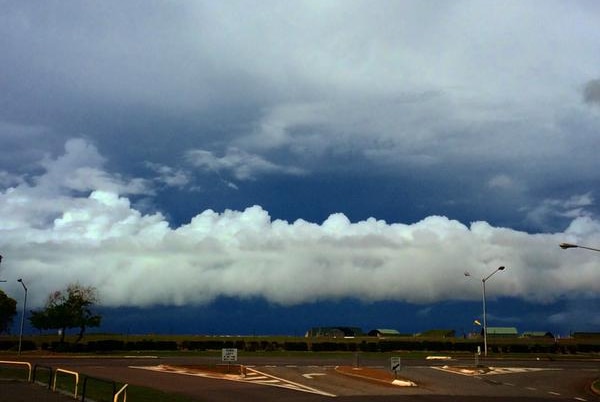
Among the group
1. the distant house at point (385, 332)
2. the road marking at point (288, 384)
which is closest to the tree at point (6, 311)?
the road marking at point (288, 384)

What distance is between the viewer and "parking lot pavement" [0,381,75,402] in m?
19.9

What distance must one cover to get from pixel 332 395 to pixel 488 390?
357 inches

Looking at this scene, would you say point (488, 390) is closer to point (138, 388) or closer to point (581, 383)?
point (581, 383)

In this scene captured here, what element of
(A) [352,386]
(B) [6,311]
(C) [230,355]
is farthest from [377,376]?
(B) [6,311]

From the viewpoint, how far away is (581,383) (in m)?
38.4

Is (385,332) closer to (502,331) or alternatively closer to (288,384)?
(502,331)

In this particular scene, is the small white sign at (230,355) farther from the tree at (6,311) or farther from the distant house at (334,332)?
the distant house at (334,332)

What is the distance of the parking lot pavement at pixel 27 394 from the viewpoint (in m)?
19.9

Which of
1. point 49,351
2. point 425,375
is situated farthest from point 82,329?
point 425,375

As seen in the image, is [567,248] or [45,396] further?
[567,248]

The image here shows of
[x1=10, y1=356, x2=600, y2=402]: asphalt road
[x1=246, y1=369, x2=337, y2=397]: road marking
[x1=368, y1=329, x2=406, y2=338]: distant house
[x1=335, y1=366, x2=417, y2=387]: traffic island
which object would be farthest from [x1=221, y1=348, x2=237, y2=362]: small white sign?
[x1=368, y1=329, x2=406, y2=338]: distant house

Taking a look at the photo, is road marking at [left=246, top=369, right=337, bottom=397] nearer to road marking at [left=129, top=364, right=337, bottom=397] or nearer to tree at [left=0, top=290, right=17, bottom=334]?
road marking at [left=129, top=364, right=337, bottom=397]

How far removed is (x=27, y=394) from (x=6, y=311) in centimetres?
7067

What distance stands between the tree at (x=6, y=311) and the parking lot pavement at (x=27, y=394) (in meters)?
65.4
